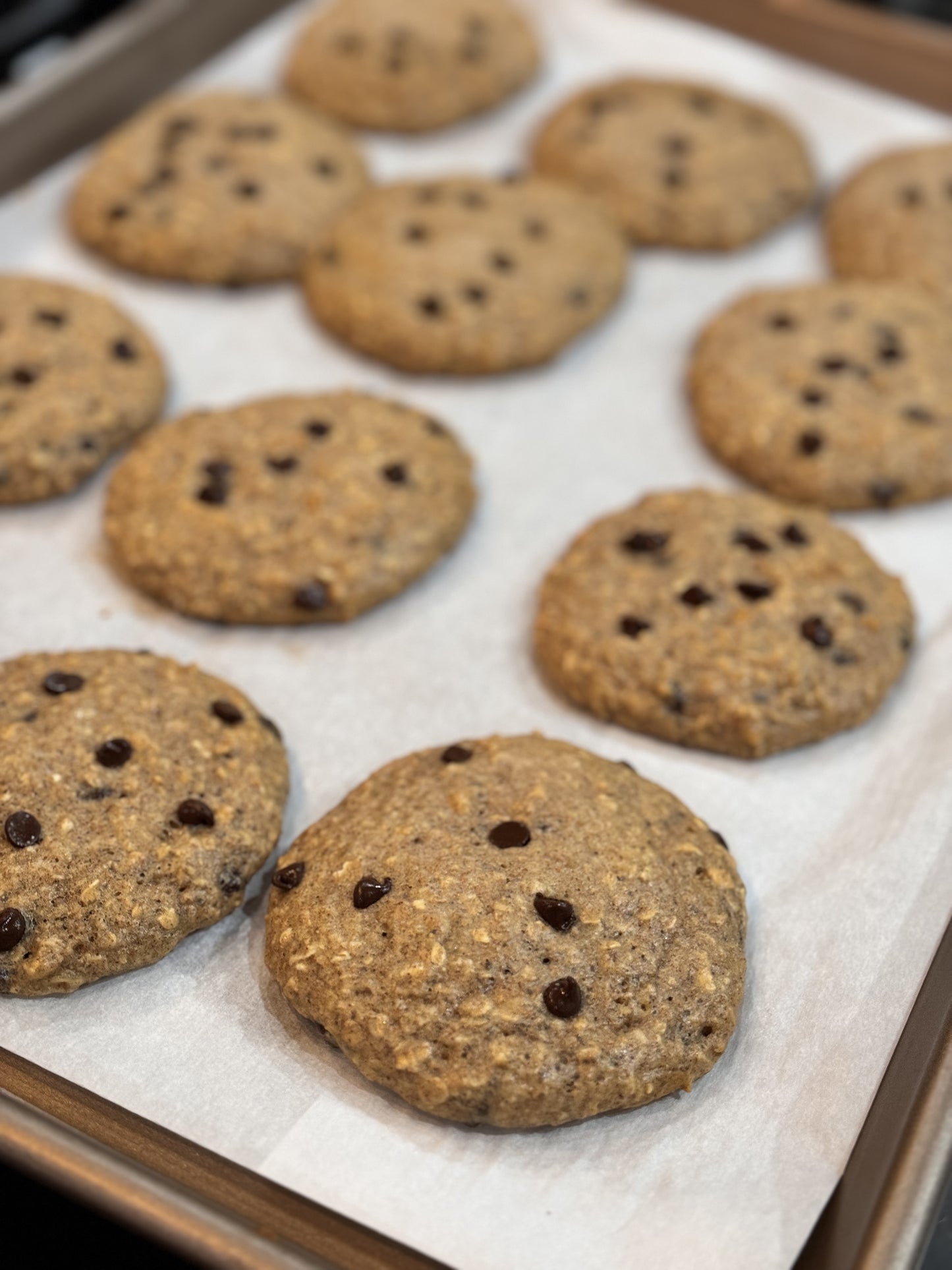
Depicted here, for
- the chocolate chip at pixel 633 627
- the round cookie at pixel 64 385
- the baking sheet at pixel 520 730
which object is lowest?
the baking sheet at pixel 520 730

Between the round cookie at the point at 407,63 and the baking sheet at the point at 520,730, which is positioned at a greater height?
the round cookie at the point at 407,63

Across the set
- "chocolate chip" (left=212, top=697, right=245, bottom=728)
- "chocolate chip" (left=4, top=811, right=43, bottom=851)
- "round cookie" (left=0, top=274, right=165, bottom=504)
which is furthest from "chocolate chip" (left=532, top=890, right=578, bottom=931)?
"round cookie" (left=0, top=274, right=165, bottom=504)

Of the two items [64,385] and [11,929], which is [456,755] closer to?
[11,929]

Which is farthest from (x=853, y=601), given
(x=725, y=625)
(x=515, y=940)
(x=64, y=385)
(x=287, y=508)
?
(x=64, y=385)

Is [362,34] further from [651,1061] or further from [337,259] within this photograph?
[651,1061]

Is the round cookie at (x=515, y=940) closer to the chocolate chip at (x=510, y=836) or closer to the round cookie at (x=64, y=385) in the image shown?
the chocolate chip at (x=510, y=836)

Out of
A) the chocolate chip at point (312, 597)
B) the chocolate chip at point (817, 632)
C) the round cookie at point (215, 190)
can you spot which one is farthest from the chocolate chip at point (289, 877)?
the round cookie at point (215, 190)

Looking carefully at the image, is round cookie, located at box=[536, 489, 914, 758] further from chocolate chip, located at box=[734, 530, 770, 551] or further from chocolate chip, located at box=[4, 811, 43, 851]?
chocolate chip, located at box=[4, 811, 43, 851]
